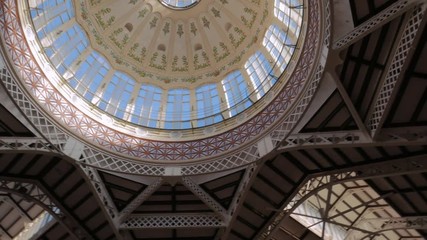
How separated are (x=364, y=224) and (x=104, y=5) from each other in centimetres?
2060

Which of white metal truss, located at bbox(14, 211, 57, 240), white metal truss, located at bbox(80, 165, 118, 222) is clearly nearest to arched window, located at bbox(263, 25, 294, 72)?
white metal truss, located at bbox(80, 165, 118, 222)

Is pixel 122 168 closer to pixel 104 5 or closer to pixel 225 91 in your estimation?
pixel 225 91

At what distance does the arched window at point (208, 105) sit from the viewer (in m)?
23.9

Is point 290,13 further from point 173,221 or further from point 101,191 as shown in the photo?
point 101,191

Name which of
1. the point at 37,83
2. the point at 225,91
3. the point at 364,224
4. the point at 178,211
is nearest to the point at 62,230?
the point at 178,211

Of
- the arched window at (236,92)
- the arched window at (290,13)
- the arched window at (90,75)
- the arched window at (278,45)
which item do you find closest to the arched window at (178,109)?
the arched window at (236,92)

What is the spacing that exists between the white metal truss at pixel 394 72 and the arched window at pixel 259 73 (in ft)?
22.0

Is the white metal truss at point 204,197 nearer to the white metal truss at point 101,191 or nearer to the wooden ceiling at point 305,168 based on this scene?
the wooden ceiling at point 305,168

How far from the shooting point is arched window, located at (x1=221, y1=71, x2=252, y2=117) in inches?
916

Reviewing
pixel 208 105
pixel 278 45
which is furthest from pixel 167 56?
pixel 278 45

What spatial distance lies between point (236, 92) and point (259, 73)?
187 centimetres

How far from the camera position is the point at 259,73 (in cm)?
2392

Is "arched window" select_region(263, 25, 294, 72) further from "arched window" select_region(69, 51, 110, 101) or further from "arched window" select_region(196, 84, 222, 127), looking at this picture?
"arched window" select_region(69, 51, 110, 101)

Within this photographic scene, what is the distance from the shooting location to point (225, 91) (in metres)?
25.6
